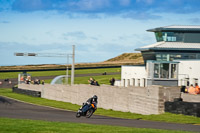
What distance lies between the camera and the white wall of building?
61.2 meters

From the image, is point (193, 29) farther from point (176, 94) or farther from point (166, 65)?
point (176, 94)

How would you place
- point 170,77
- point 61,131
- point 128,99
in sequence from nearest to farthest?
1. point 61,131
2. point 128,99
3. point 170,77

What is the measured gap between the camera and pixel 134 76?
210 ft

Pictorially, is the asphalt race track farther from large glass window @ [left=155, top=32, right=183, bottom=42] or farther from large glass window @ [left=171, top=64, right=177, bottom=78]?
large glass window @ [left=155, top=32, right=183, bottom=42]

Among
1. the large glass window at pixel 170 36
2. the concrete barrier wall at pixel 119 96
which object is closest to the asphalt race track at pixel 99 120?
the concrete barrier wall at pixel 119 96

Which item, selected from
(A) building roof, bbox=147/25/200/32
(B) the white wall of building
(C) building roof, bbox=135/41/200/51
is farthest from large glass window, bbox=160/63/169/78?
(A) building roof, bbox=147/25/200/32

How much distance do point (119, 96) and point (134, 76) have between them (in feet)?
A: 96.1

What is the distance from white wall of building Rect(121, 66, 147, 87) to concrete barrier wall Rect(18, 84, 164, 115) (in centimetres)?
1465

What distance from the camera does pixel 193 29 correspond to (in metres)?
61.5

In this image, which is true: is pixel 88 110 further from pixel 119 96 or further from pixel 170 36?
pixel 170 36

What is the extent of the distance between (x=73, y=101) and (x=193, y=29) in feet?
78.8

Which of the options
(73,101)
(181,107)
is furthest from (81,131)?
(73,101)

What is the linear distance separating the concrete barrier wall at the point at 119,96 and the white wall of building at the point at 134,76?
1465 centimetres

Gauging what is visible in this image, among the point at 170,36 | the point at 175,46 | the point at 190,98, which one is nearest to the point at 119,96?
the point at 190,98
